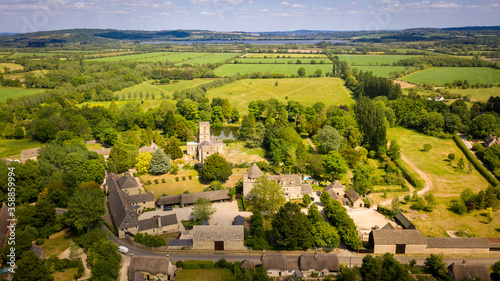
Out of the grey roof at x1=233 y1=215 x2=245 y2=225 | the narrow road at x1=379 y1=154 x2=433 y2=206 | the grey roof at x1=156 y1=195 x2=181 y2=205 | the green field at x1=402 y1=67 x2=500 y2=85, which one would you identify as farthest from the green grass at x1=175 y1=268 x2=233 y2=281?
the green field at x1=402 y1=67 x2=500 y2=85

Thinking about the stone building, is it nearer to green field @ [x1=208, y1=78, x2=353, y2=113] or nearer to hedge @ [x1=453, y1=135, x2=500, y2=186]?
hedge @ [x1=453, y1=135, x2=500, y2=186]

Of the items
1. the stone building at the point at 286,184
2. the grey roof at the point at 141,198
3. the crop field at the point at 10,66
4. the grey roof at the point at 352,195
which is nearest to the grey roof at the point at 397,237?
the grey roof at the point at 352,195

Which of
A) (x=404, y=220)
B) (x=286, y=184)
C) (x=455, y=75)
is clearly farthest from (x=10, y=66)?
(x=455, y=75)

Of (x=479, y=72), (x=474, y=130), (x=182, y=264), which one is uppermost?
(x=479, y=72)

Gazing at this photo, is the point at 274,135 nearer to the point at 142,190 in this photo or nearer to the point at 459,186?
the point at 142,190

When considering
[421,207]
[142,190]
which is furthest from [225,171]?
[421,207]

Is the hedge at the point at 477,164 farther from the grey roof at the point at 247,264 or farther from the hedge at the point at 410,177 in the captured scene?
the grey roof at the point at 247,264

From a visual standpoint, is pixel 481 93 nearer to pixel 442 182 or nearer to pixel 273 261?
pixel 442 182
